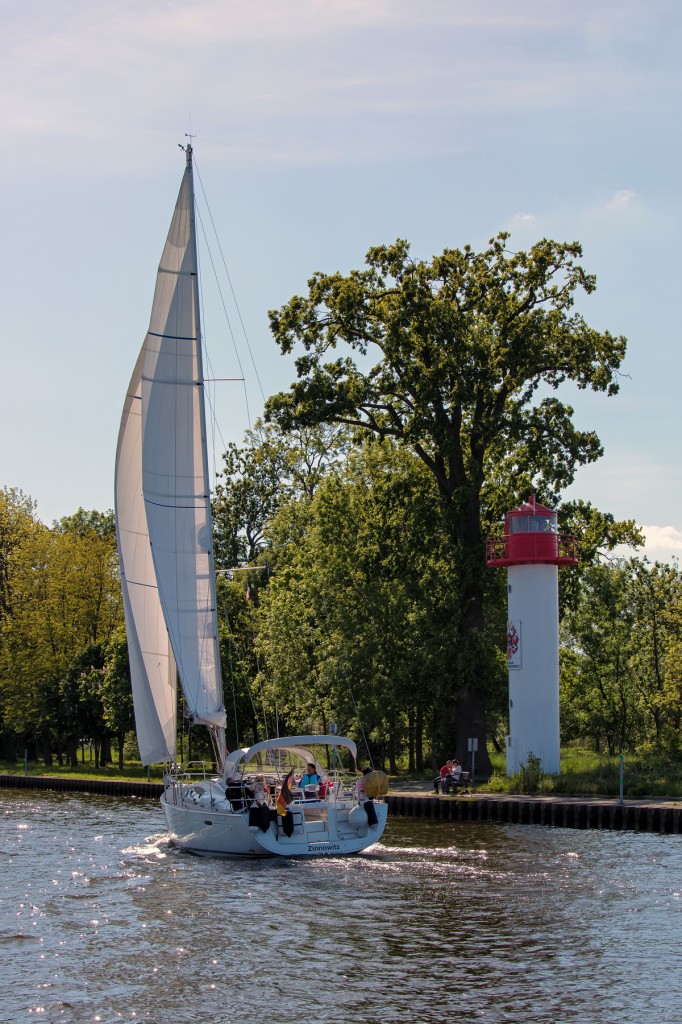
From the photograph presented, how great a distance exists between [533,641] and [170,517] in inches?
605

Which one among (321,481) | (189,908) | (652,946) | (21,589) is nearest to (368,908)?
(189,908)

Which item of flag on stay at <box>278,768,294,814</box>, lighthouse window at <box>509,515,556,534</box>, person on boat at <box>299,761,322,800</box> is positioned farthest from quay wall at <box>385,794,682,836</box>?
flag on stay at <box>278,768,294,814</box>

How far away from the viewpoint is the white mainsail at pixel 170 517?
32562 millimetres

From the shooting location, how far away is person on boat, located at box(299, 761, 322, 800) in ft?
100.0

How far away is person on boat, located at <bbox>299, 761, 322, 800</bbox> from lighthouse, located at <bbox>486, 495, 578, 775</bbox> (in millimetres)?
13466

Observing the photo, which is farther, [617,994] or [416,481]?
[416,481]

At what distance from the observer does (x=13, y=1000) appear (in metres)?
17.9

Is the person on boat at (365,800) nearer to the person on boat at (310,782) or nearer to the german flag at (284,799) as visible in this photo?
the person on boat at (310,782)

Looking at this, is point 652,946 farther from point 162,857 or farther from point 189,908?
point 162,857

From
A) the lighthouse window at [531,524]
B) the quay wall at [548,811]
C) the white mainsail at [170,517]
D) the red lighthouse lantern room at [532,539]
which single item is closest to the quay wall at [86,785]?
the quay wall at [548,811]

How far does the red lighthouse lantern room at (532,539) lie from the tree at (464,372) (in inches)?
155

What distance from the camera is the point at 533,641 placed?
42969 millimetres

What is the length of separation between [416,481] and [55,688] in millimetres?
27155

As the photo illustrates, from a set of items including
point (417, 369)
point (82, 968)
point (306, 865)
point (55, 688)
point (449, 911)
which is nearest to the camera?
point (82, 968)
